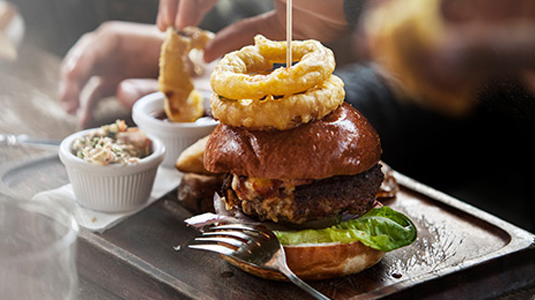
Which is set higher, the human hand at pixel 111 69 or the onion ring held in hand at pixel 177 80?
the onion ring held in hand at pixel 177 80

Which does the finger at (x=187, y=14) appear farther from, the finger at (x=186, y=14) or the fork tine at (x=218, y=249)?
the fork tine at (x=218, y=249)

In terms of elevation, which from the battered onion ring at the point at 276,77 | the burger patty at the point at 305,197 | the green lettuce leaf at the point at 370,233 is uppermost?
the battered onion ring at the point at 276,77

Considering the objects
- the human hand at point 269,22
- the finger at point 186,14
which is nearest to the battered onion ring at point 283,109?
the human hand at point 269,22

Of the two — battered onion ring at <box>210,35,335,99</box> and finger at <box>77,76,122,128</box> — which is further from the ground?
battered onion ring at <box>210,35,335,99</box>

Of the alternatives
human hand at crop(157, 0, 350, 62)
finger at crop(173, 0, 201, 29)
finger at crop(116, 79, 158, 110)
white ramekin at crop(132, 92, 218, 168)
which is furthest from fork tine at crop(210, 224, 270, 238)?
finger at crop(116, 79, 158, 110)

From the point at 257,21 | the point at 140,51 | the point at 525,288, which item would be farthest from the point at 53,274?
the point at 140,51

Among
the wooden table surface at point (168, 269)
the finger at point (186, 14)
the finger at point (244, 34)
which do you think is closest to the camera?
the wooden table surface at point (168, 269)

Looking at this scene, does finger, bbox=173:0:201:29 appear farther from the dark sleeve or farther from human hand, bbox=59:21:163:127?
the dark sleeve
